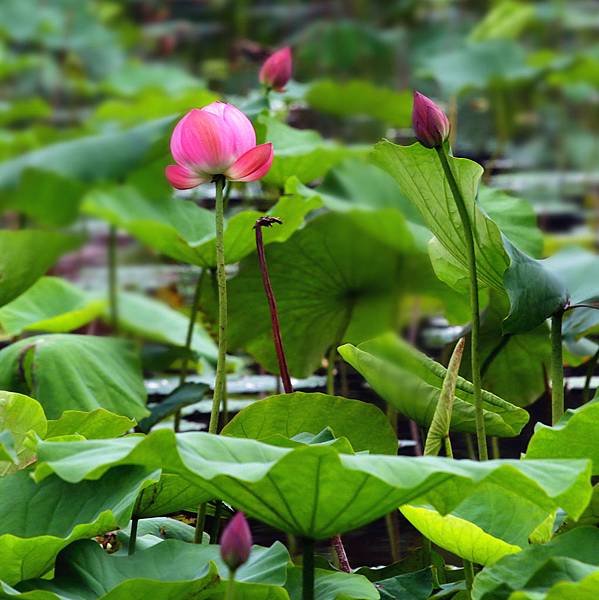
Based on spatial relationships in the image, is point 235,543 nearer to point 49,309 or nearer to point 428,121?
point 428,121

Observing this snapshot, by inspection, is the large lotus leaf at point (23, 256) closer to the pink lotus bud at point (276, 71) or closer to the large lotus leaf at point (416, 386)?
the pink lotus bud at point (276, 71)

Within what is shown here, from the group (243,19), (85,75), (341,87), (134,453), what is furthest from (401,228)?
(243,19)

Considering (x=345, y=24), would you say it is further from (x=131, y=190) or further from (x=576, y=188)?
(x=131, y=190)

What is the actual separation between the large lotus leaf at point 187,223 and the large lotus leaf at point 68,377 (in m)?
0.14

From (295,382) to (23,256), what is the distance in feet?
1.99

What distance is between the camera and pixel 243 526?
734 millimetres

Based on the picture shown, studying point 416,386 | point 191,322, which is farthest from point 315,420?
point 191,322

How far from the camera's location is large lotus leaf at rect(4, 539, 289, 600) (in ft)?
2.73

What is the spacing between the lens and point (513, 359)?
1399mm

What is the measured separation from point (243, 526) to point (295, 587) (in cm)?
23

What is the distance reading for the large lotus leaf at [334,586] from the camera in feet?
2.90

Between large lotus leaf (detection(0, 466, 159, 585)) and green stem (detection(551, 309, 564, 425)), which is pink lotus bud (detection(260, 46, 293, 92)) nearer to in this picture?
green stem (detection(551, 309, 564, 425))

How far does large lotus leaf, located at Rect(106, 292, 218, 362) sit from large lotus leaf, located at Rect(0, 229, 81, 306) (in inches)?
14.9

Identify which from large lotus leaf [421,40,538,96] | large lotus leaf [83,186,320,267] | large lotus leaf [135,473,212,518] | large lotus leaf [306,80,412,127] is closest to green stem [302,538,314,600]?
large lotus leaf [135,473,212,518]
